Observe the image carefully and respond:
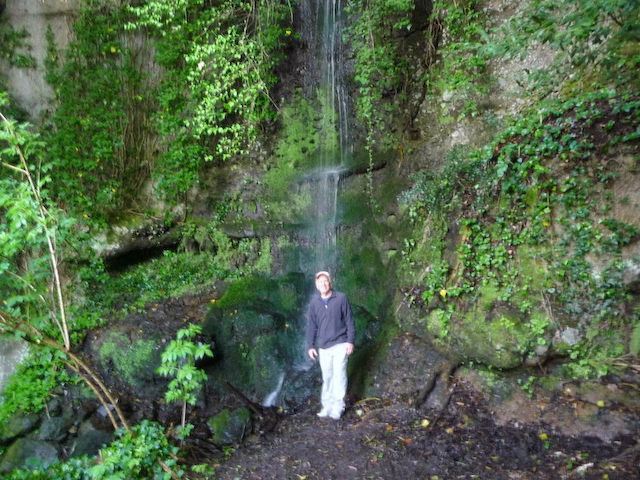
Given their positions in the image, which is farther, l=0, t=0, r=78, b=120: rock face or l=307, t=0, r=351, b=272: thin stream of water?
l=0, t=0, r=78, b=120: rock face

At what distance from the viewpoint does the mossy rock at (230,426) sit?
5383mm

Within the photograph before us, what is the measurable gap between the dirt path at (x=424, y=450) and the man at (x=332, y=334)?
453 mm

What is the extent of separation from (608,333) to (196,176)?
6.67 meters

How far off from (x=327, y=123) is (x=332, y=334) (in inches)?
181

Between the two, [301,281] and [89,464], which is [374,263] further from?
[89,464]

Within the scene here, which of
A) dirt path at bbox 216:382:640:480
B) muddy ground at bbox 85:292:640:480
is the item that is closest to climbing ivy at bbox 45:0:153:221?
muddy ground at bbox 85:292:640:480

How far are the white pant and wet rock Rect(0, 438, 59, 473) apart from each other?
3.63 m

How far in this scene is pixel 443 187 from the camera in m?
5.90

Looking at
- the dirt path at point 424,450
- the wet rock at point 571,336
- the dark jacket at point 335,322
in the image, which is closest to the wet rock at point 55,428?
the dirt path at point 424,450

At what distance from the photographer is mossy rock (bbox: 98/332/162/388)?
636cm

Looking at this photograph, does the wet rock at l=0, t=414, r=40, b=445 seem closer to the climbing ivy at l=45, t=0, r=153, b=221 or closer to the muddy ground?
the muddy ground

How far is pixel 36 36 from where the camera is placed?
7895 mm

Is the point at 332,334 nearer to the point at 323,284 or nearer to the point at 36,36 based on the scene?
the point at 323,284

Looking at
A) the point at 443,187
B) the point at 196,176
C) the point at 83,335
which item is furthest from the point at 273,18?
the point at 83,335
